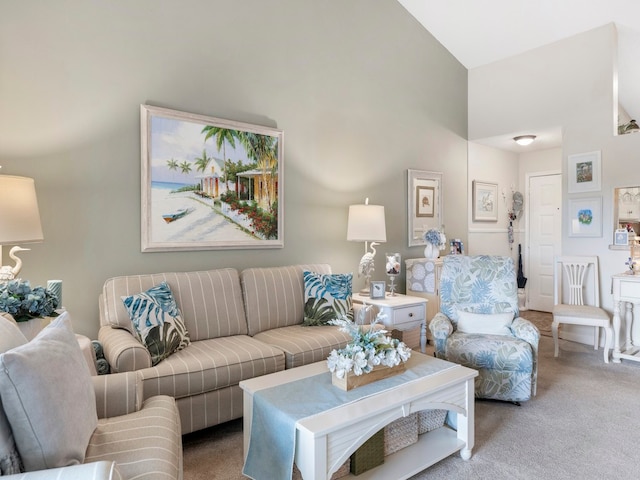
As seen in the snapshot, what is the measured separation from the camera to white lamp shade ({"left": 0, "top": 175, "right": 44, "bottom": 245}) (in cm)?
197

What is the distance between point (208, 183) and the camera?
3.17 m

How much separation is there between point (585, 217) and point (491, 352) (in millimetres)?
2436

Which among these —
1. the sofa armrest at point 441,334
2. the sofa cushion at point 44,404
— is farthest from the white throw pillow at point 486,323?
the sofa cushion at point 44,404

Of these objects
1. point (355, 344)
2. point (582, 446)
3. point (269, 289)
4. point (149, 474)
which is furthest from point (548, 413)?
point (149, 474)

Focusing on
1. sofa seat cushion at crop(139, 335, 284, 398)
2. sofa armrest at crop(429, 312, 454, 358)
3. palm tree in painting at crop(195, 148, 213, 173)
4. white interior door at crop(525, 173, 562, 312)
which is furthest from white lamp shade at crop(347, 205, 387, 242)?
white interior door at crop(525, 173, 562, 312)

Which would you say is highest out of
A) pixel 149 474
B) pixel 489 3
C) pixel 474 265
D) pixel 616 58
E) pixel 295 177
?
pixel 489 3

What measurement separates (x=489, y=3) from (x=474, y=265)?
2861 mm

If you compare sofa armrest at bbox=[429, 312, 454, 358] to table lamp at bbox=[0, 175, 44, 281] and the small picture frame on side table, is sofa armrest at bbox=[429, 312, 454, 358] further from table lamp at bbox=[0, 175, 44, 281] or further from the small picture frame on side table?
table lamp at bbox=[0, 175, 44, 281]

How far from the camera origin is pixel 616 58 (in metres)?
4.07

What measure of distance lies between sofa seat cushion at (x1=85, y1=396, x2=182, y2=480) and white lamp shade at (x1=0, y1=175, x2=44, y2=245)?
106 centimetres

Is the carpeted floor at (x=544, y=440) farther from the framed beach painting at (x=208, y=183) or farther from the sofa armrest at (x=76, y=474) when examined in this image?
the framed beach painting at (x=208, y=183)

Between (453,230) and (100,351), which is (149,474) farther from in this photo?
(453,230)

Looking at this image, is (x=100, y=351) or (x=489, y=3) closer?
(x=100, y=351)

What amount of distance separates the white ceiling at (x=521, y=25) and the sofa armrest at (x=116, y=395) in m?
4.60
